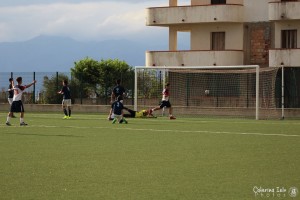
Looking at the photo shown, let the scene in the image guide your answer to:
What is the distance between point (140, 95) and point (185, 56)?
38.0 ft

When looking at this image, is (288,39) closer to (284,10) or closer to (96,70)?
(284,10)

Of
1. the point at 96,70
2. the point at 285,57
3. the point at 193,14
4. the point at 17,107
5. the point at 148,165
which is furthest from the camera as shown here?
the point at 96,70

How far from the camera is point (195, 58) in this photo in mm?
62719

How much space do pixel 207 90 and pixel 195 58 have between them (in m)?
9.48

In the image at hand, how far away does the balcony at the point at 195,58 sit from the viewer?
6138 centimetres

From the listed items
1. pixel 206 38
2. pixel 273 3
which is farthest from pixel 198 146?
pixel 206 38

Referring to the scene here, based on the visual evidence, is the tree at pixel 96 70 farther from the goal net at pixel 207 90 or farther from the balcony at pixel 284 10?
the balcony at pixel 284 10

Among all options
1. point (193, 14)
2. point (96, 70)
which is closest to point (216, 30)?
point (193, 14)

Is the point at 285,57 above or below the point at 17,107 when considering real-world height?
above

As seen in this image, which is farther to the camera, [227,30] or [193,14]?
[227,30]

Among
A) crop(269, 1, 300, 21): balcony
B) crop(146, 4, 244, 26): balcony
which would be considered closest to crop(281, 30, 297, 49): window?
crop(269, 1, 300, 21): balcony

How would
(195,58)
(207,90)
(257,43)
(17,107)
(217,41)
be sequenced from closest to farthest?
(17,107), (207,90), (257,43), (195,58), (217,41)

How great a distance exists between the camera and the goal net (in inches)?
2009

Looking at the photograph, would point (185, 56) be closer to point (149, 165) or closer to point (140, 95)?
point (140, 95)
